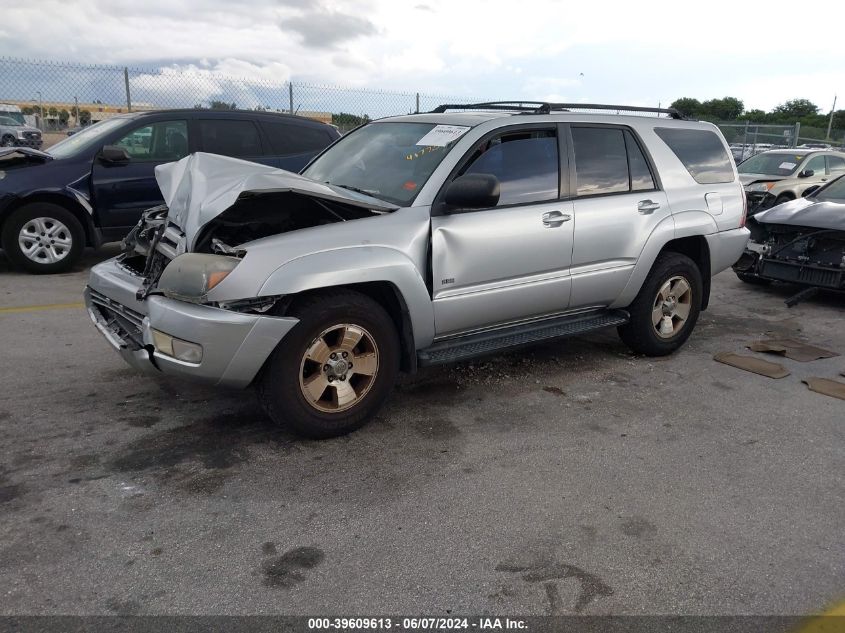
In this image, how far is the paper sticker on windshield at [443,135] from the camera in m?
4.25

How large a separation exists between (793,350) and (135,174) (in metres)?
6.90


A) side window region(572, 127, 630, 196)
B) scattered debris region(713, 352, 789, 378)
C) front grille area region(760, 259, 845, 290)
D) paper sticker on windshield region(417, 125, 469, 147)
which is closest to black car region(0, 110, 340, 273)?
paper sticker on windshield region(417, 125, 469, 147)

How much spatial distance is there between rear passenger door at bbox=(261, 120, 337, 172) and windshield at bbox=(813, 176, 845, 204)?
5995 mm

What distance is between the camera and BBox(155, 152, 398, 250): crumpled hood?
3.51 metres

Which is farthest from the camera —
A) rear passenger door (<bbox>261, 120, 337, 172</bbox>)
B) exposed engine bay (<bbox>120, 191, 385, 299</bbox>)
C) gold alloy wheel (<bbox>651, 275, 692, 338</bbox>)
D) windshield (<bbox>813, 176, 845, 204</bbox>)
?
rear passenger door (<bbox>261, 120, 337, 172</bbox>)

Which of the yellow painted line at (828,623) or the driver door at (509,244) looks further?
the driver door at (509,244)

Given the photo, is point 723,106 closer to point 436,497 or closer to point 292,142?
point 292,142

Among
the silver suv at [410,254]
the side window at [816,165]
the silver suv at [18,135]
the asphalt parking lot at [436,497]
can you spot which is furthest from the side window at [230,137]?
the silver suv at [18,135]

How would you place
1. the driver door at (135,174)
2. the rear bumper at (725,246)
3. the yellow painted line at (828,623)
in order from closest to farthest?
the yellow painted line at (828,623)
the rear bumper at (725,246)
the driver door at (135,174)

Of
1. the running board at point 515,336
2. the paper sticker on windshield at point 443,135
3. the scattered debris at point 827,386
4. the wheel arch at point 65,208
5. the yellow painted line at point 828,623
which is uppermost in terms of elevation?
the paper sticker on windshield at point 443,135

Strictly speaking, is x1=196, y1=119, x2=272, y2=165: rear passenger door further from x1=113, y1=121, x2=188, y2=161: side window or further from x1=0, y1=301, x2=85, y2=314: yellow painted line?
x1=0, y1=301, x2=85, y2=314: yellow painted line

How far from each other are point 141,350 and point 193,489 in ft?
2.78

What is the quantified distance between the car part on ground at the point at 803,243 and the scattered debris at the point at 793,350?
1.45 m

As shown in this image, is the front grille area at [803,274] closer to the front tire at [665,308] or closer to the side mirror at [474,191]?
the front tire at [665,308]
